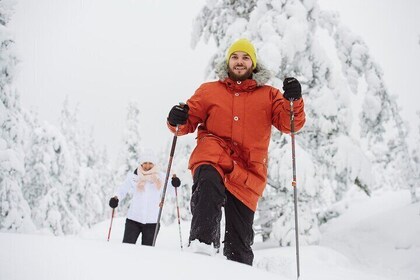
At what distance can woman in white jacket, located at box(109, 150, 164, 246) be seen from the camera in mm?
6789

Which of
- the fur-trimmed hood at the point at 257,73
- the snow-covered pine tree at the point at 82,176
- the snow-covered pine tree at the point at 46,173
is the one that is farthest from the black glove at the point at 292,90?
the snow-covered pine tree at the point at 82,176

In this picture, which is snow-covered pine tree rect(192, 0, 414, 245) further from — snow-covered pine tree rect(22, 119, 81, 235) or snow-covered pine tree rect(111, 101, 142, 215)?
snow-covered pine tree rect(111, 101, 142, 215)

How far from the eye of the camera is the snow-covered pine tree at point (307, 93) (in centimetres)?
920

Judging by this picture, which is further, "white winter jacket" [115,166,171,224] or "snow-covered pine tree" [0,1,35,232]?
"snow-covered pine tree" [0,1,35,232]

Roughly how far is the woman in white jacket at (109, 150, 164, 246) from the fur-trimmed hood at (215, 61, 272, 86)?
11.6ft

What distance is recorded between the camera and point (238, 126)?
3873 millimetres

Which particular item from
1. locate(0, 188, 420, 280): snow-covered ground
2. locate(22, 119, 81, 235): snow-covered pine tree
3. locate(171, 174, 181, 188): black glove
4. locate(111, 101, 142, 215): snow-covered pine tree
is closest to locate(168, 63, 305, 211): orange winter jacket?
locate(0, 188, 420, 280): snow-covered ground

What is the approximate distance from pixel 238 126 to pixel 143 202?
12.1ft

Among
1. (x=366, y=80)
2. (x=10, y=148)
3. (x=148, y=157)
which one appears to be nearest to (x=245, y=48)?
(x=148, y=157)

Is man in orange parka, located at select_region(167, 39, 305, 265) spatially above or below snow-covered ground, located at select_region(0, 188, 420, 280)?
above

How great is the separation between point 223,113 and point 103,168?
44.5 m

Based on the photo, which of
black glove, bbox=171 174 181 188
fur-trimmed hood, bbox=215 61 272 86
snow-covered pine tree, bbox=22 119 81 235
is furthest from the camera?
snow-covered pine tree, bbox=22 119 81 235

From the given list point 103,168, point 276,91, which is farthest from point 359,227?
point 103,168

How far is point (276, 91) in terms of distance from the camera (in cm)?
418
